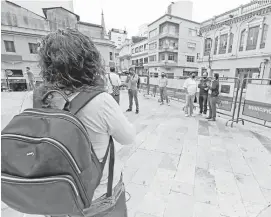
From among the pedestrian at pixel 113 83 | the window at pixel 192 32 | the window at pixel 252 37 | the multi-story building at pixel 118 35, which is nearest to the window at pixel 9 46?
the pedestrian at pixel 113 83

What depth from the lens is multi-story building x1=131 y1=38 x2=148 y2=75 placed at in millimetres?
37281

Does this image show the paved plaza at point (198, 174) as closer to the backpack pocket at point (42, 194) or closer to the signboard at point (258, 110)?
the signboard at point (258, 110)

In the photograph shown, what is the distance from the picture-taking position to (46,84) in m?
0.82

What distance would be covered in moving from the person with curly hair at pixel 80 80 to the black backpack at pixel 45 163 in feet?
0.40

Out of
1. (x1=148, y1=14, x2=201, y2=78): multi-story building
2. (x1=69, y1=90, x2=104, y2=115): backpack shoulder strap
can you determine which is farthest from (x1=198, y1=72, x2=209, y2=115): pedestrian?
(x1=148, y1=14, x2=201, y2=78): multi-story building

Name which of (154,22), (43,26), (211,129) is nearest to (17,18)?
(43,26)

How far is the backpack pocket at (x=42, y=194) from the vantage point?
583 mm

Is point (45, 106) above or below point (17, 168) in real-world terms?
above

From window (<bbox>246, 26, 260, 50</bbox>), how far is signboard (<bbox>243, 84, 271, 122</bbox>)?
41.8 feet

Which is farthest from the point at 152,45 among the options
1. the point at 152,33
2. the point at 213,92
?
the point at 213,92

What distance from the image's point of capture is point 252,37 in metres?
13.7

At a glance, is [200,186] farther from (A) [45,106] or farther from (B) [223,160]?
(A) [45,106]

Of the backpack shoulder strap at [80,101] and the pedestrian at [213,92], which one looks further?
the pedestrian at [213,92]

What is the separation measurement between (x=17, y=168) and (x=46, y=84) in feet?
1.42
